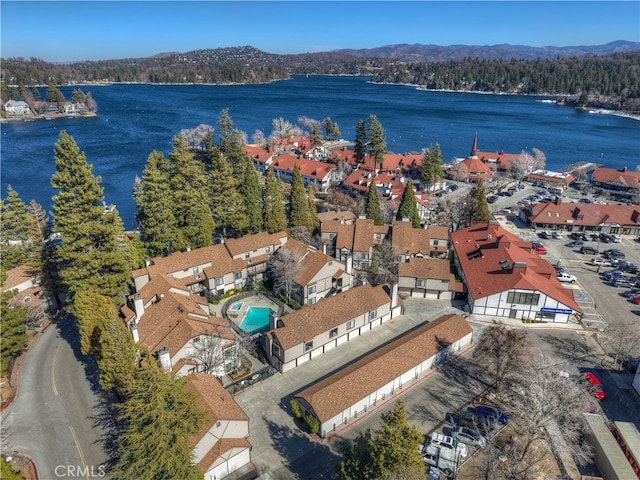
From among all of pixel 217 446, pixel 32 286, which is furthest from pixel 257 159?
pixel 217 446

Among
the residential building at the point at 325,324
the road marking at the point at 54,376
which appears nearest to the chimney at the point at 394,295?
the residential building at the point at 325,324

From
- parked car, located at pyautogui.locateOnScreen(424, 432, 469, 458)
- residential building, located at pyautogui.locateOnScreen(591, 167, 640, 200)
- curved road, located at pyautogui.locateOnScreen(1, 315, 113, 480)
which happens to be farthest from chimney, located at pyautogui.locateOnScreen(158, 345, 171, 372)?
residential building, located at pyautogui.locateOnScreen(591, 167, 640, 200)

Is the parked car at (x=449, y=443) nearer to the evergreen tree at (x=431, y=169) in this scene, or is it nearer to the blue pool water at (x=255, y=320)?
the blue pool water at (x=255, y=320)

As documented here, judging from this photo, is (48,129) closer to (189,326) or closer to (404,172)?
(404,172)

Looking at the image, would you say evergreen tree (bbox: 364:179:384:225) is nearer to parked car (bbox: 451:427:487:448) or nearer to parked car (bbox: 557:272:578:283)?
parked car (bbox: 557:272:578:283)

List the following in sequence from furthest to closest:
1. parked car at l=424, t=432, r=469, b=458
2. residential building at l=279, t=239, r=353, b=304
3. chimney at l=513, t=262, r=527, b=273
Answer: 1. residential building at l=279, t=239, r=353, b=304
2. chimney at l=513, t=262, r=527, b=273
3. parked car at l=424, t=432, r=469, b=458

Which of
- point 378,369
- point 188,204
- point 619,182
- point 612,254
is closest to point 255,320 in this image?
point 378,369
